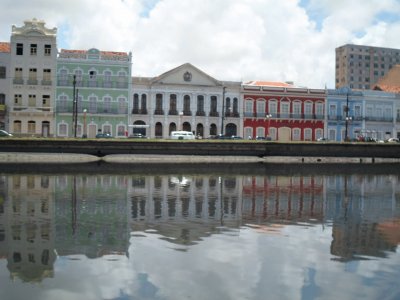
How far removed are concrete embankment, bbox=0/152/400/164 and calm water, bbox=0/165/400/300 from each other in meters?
23.6

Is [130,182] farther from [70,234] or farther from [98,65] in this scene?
[98,65]

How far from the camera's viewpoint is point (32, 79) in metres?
63.7

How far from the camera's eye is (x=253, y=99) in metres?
71.1

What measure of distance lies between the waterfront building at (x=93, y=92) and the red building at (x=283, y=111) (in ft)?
53.2

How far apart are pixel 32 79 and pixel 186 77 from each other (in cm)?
1894

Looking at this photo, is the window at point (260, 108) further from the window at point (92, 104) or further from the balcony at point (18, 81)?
the balcony at point (18, 81)

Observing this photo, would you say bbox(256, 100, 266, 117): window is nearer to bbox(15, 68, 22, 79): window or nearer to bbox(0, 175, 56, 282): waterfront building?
bbox(15, 68, 22, 79): window

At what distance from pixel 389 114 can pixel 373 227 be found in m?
67.3

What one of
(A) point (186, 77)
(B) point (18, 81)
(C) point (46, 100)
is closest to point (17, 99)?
(B) point (18, 81)

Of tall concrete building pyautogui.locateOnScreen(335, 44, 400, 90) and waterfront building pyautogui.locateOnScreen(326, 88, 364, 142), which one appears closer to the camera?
waterfront building pyautogui.locateOnScreen(326, 88, 364, 142)

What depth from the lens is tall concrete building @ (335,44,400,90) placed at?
144875 mm

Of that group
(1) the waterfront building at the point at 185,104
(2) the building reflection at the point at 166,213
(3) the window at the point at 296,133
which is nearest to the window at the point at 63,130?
(1) the waterfront building at the point at 185,104

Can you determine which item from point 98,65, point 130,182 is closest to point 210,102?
point 98,65

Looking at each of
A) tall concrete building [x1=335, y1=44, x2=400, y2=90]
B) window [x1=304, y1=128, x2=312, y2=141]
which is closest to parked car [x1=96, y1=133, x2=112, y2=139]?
window [x1=304, y1=128, x2=312, y2=141]
